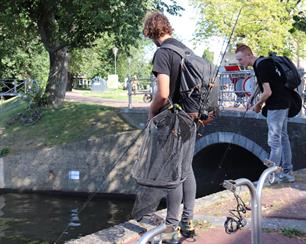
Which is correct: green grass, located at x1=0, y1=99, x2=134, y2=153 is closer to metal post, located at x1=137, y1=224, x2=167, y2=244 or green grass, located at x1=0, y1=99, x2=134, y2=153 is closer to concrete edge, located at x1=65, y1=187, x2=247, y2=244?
concrete edge, located at x1=65, y1=187, x2=247, y2=244

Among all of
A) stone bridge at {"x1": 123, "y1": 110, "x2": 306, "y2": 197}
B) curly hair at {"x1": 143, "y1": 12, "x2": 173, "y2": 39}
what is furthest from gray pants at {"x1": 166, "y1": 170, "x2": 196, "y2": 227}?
stone bridge at {"x1": 123, "y1": 110, "x2": 306, "y2": 197}

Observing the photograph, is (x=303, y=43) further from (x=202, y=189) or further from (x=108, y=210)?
(x=108, y=210)

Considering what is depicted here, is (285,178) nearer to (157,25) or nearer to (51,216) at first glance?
(157,25)

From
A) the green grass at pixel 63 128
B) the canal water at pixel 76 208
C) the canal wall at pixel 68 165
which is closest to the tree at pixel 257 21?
the green grass at pixel 63 128

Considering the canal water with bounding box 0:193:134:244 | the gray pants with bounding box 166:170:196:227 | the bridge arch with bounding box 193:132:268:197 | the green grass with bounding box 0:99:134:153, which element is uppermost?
the gray pants with bounding box 166:170:196:227

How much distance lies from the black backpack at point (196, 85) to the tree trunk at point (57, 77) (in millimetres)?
14411

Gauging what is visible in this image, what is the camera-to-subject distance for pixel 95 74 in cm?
5188

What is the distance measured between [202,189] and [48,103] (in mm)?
6801

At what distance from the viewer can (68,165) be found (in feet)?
49.1

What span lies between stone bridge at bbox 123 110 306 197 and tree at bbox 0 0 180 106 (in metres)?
2.90

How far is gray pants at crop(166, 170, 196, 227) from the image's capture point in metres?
4.11

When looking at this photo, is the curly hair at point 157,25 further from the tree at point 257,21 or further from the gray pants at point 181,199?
the tree at point 257,21

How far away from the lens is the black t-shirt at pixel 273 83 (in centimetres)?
630

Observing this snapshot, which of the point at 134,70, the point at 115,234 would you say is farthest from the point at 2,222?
the point at 134,70
